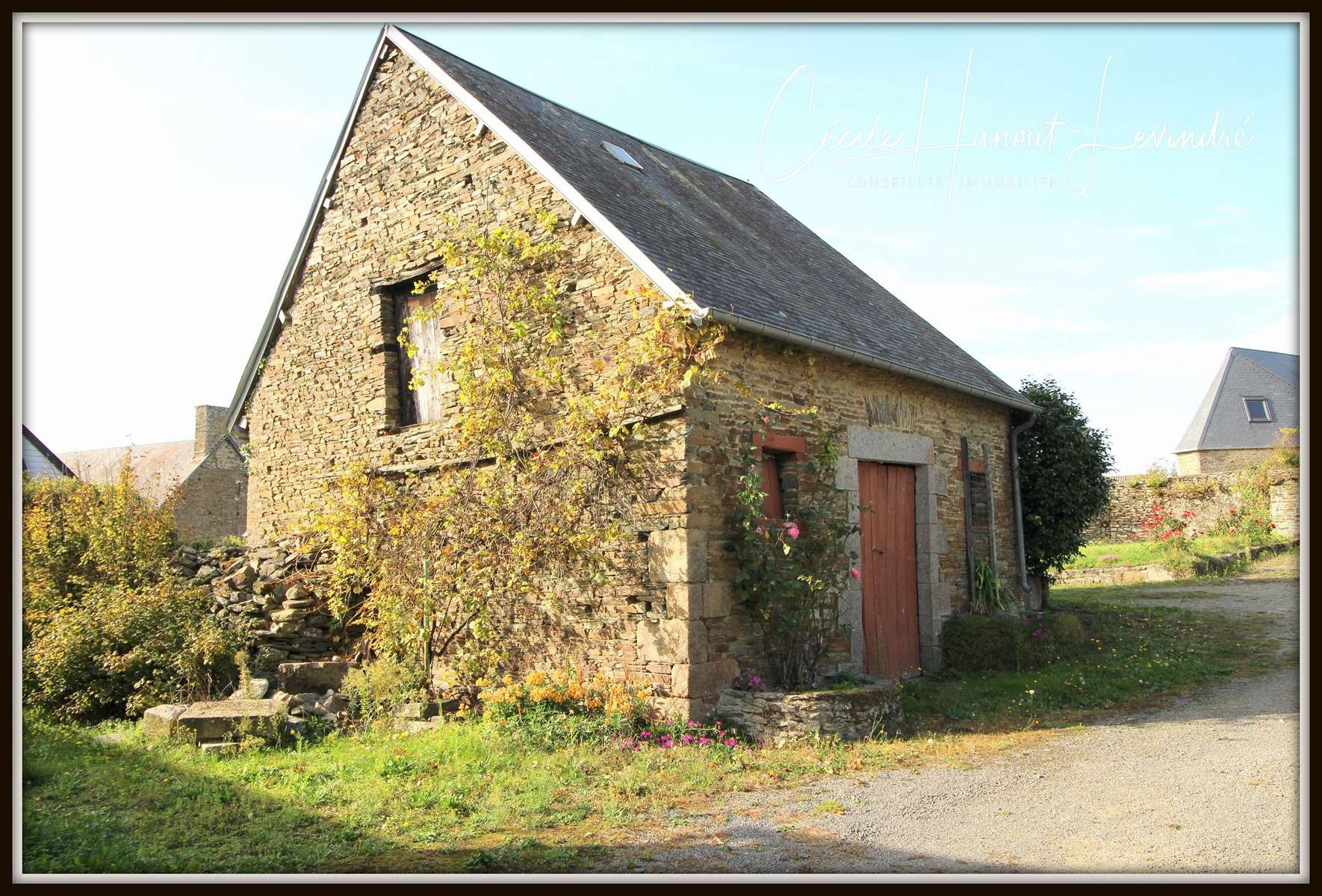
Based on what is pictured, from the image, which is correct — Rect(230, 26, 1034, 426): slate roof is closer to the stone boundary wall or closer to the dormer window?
the stone boundary wall

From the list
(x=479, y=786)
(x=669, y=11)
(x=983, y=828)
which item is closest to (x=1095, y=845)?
(x=983, y=828)

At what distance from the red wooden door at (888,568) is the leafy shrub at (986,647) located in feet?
1.55

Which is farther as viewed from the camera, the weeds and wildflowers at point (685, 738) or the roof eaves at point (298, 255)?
the roof eaves at point (298, 255)

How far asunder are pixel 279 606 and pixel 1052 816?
728cm

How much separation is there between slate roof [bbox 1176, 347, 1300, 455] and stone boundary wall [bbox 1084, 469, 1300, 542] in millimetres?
6884

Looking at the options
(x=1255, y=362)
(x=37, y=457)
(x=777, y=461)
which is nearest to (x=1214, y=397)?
(x=1255, y=362)

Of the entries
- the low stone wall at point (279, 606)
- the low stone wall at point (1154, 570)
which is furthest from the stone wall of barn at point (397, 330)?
the low stone wall at point (1154, 570)

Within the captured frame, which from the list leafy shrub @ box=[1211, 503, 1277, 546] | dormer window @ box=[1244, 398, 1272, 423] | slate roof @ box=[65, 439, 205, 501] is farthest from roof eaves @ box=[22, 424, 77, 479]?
dormer window @ box=[1244, 398, 1272, 423]

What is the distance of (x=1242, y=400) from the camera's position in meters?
29.2

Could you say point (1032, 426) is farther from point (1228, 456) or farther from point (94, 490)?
point (1228, 456)

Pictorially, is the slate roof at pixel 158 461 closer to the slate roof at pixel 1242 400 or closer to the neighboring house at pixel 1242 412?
the neighboring house at pixel 1242 412

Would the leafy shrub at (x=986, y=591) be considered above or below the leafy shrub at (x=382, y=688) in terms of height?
above

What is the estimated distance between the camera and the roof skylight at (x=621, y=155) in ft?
37.1

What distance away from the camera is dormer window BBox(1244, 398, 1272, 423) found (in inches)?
1124
